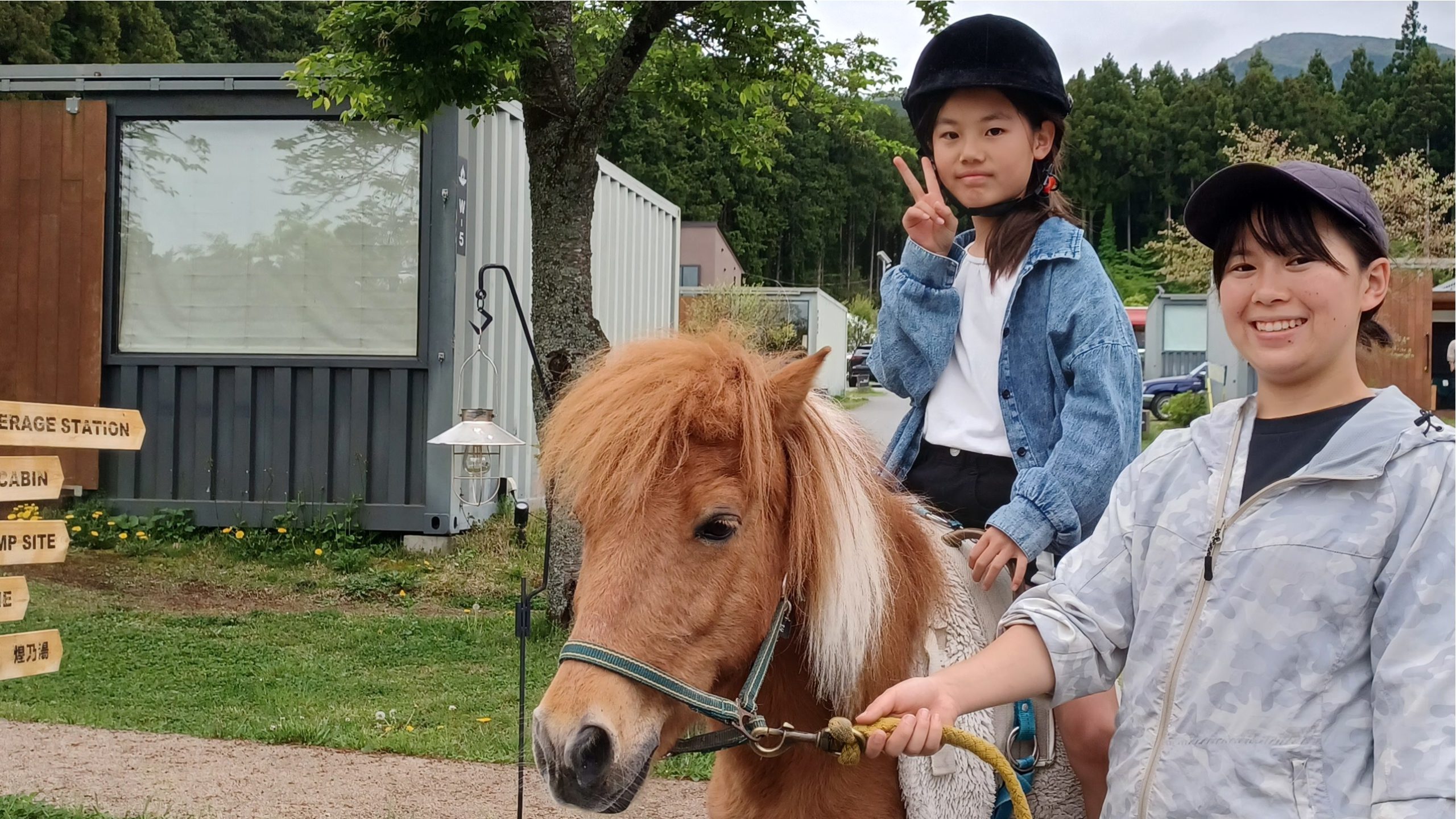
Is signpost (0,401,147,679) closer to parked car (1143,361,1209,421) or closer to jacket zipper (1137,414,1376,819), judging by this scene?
jacket zipper (1137,414,1376,819)

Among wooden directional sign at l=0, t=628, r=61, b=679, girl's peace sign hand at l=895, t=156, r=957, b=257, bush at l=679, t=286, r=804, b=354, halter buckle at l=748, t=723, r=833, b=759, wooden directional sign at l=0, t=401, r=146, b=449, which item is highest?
girl's peace sign hand at l=895, t=156, r=957, b=257

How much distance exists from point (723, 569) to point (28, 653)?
3.66 meters

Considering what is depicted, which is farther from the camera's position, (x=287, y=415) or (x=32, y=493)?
(x=287, y=415)

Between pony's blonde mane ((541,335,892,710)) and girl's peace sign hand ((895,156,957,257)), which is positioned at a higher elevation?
girl's peace sign hand ((895,156,957,257))

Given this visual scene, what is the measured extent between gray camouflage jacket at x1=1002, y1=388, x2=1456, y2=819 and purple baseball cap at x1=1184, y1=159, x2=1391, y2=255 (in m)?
0.25

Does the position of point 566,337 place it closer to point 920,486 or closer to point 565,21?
point 565,21

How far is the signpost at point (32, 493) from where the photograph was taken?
13.1 feet

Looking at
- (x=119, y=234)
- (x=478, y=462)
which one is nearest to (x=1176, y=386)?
(x=119, y=234)

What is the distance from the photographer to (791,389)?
179cm

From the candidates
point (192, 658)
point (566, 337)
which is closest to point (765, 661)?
point (566, 337)

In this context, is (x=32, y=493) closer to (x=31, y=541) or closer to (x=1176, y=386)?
(x=31, y=541)

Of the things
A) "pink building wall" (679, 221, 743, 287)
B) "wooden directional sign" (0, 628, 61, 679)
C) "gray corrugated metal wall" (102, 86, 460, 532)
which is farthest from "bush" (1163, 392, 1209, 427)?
"wooden directional sign" (0, 628, 61, 679)

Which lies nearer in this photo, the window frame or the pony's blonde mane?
the pony's blonde mane

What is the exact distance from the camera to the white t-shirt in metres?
2.22
